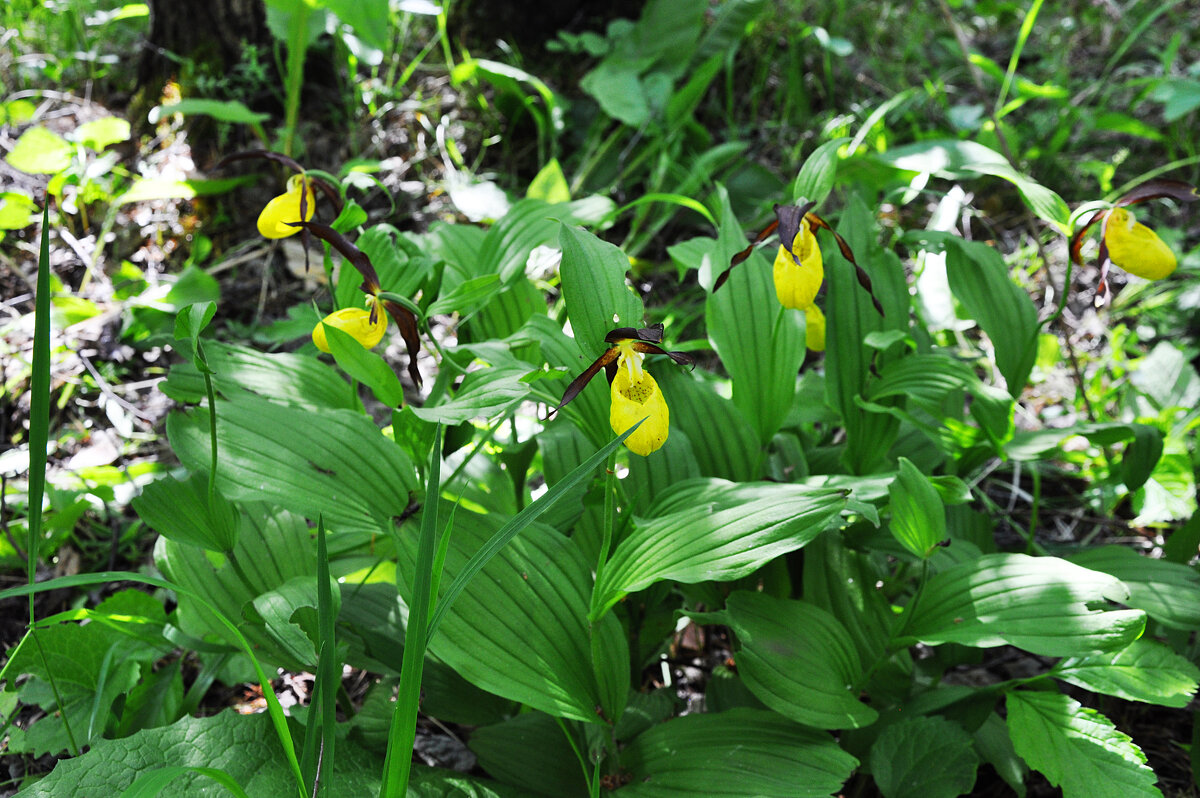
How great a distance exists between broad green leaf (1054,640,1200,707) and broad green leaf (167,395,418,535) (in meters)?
1.07

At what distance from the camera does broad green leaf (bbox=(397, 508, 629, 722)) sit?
104 cm

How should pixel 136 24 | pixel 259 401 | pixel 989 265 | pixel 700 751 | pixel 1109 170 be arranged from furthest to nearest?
1. pixel 136 24
2. pixel 1109 170
3. pixel 989 265
4. pixel 259 401
5. pixel 700 751

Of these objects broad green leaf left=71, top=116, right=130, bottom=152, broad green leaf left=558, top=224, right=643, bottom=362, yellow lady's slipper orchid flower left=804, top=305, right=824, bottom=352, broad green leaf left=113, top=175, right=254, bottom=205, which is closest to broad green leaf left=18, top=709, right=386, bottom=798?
broad green leaf left=558, top=224, right=643, bottom=362

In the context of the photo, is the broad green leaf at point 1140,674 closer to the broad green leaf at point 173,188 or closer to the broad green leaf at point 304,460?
the broad green leaf at point 304,460

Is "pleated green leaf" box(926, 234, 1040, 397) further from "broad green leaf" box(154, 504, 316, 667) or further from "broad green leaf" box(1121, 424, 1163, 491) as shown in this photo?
"broad green leaf" box(154, 504, 316, 667)

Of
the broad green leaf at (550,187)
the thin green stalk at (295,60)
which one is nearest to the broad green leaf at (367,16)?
the thin green stalk at (295,60)

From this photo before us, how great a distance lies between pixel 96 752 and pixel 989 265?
65.0 inches

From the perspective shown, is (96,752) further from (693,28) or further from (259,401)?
(693,28)

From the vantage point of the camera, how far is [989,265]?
152 centimetres

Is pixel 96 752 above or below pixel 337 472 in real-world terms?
below

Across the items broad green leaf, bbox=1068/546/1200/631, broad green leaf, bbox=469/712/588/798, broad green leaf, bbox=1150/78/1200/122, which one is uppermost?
broad green leaf, bbox=1150/78/1200/122

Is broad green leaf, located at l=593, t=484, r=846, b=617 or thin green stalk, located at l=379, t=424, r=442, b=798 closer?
thin green stalk, located at l=379, t=424, r=442, b=798

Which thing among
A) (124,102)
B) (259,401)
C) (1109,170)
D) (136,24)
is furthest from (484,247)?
(136,24)

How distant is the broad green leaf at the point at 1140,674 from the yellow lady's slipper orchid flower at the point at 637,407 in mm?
752
